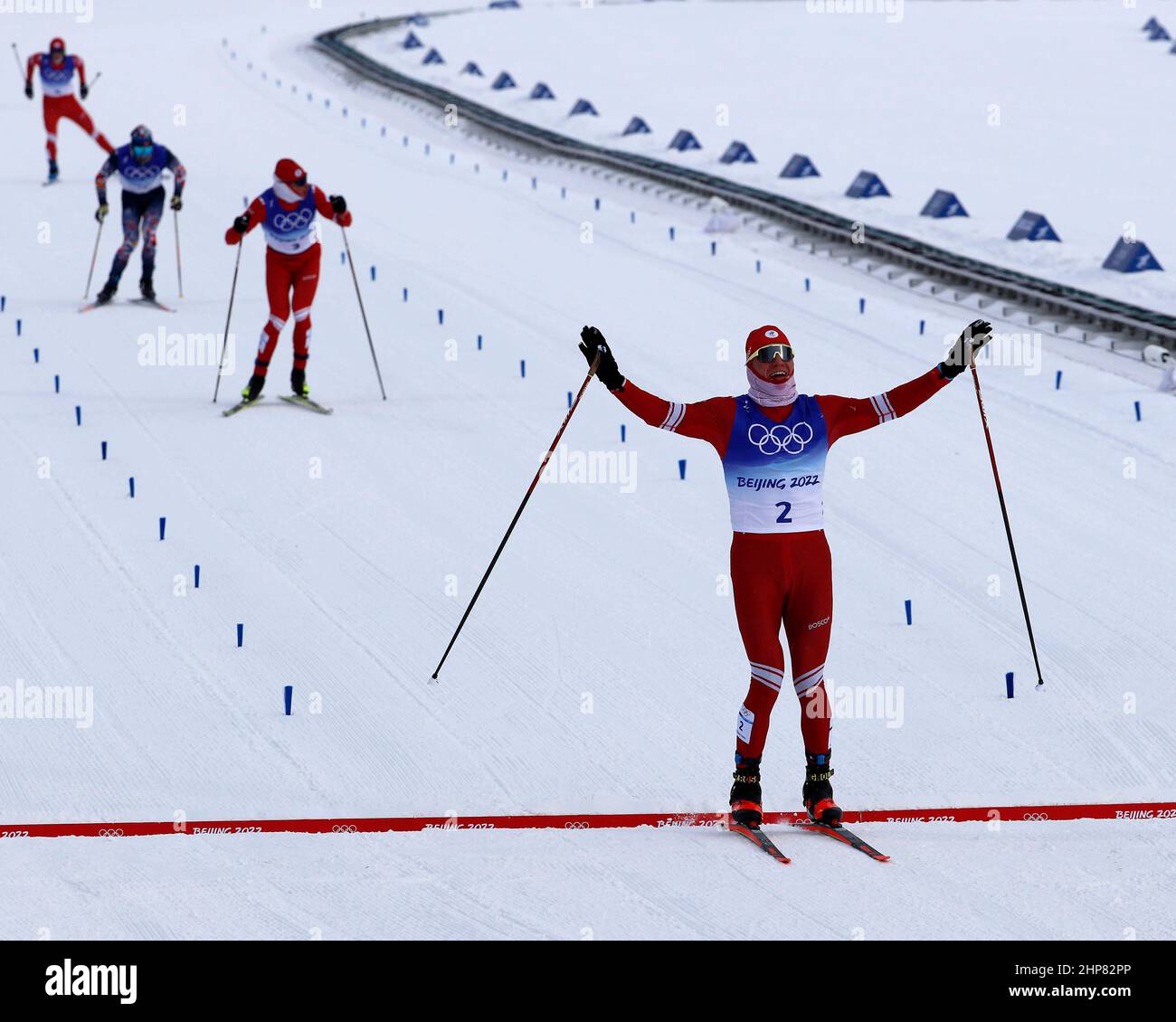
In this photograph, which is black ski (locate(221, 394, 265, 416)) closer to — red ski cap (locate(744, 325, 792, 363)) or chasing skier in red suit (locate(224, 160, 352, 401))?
chasing skier in red suit (locate(224, 160, 352, 401))

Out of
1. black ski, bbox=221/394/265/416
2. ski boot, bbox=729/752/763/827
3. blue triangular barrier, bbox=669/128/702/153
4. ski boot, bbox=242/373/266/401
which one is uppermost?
blue triangular barrier, bbox=669/128/702/153

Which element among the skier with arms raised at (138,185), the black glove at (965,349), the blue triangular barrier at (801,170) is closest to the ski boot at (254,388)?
the skier with arms raised at (138,185)

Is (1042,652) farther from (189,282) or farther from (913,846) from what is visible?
(189,282)

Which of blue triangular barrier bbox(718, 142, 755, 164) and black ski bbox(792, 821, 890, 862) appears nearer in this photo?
black ski bbox(792, 821, 890, 862)

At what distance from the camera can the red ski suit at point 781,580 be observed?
633cm

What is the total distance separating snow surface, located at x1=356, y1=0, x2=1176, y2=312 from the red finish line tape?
11354mm

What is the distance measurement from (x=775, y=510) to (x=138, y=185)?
10.6 m

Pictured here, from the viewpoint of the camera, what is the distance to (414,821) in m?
6.44

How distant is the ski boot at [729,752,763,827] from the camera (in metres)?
6.28

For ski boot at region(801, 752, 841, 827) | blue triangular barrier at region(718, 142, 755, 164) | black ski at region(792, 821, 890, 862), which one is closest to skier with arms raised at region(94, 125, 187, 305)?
ski boot at region(801, 752, 841, 827)

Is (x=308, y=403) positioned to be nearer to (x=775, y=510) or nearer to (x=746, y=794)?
(x=775, y=510)

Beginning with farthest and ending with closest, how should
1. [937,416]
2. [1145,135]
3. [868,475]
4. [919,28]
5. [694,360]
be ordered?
[919,28]
[1145,135]
[694,360]
[937,416]
[868,475]
